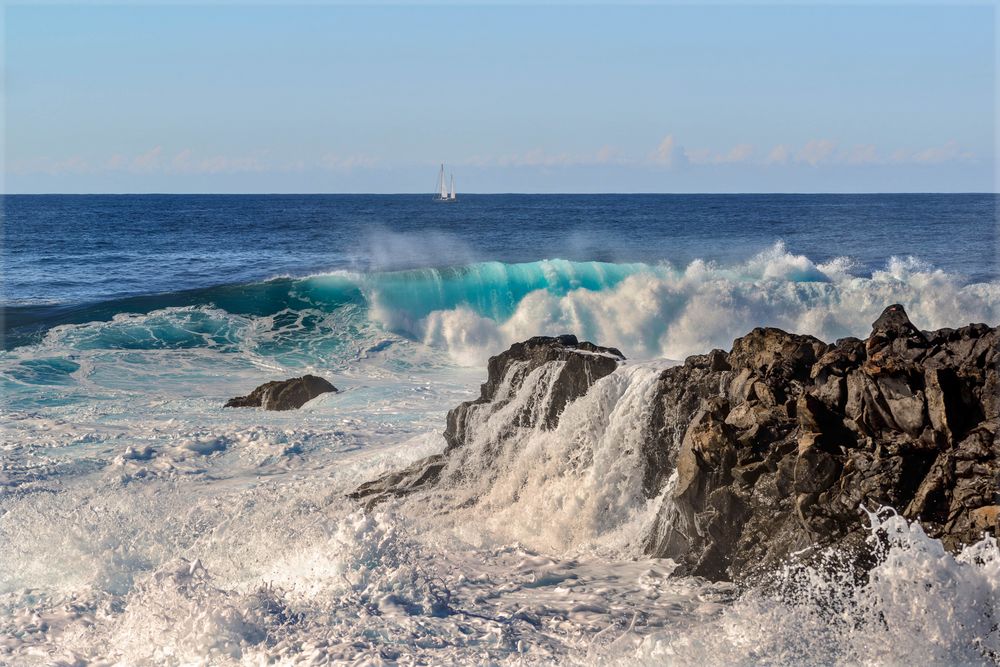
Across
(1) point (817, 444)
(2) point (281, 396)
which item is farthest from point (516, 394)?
(2) point (281, 396)

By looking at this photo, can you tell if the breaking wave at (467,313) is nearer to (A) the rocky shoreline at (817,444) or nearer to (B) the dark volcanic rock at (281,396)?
(B) the dark volcanic rock at (281,396)

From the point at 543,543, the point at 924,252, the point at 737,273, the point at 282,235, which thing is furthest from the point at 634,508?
the point at 282,235

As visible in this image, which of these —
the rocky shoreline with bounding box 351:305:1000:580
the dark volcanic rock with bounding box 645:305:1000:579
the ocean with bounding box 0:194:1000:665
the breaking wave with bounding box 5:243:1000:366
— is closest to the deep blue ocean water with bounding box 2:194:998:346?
the ocean with bounding box 0:194:1000:665

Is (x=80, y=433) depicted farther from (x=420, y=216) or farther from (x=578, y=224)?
(x=420, y=216)

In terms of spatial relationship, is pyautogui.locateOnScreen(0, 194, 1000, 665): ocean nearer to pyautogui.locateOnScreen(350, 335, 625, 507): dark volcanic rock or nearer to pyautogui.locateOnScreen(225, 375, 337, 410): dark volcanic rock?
pyautogui.locateOnScreen(350, 335, 625, 507): dark volcanic rock

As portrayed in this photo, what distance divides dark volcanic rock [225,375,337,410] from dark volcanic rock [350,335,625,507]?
5.13 meters

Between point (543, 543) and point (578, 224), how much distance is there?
59.9 meters

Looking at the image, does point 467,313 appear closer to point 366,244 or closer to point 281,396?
point 281,396

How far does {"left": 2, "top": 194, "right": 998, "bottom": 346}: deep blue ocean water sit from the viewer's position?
34.0m

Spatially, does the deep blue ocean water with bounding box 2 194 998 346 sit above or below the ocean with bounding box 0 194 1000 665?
above

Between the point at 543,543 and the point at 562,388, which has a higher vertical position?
the point at 562,388

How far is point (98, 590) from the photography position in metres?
10.0

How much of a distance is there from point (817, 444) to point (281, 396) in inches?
421

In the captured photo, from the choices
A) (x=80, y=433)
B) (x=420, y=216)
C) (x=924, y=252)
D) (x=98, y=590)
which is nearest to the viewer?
(x=98, y=590)
